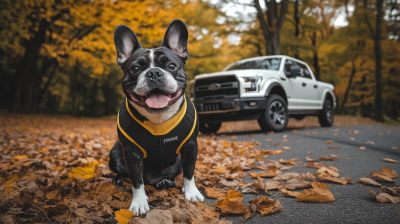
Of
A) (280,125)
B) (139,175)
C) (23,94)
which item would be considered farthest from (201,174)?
(23,94)

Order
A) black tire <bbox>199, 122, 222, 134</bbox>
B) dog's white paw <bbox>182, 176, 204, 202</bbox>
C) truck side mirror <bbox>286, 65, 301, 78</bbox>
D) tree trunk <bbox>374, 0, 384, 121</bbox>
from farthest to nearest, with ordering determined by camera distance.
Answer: tree trunk <bbox>374, 0, 384, 121</bbox> < black tire <bbox>199, 122, 222, 134</bbox> < truck side mirror <bbox>286, 65, 301, 78</bbox> < dog's white paw <bbox>182, 176, 204, 202</bbox>

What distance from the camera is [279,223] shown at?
152 cm

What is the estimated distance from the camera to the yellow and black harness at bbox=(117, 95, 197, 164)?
1.90m

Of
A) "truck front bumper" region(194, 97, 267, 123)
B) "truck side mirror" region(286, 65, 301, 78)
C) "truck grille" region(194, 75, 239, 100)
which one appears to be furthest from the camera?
"truck side mirror" region(286, 65, 301, 78)

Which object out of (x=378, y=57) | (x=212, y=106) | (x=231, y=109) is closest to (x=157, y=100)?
(x=231, y=109)

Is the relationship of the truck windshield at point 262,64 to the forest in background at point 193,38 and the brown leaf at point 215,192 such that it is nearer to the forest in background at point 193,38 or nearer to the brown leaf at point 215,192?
the forest in background at point 193,38

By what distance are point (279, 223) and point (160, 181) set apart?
1.21 m

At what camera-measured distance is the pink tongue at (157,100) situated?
186 centimetres

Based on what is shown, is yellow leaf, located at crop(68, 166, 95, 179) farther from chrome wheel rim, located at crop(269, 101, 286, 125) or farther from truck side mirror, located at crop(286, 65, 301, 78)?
truck side mirror, located at crop(286, 65, 301, 78)

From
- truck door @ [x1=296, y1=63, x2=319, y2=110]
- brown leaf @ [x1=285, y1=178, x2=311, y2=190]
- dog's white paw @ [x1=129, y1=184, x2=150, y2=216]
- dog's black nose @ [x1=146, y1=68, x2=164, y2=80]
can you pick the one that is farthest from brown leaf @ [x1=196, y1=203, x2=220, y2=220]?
truck door @ [x1=296, y1=63, x2=319, y2=110]

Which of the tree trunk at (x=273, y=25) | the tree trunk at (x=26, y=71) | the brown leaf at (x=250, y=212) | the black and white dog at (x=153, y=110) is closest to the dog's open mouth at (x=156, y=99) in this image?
the black and white dog at (x=153, y=110)

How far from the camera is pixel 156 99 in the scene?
190 cm

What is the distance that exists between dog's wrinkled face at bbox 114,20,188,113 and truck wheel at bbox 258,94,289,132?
4271 mm

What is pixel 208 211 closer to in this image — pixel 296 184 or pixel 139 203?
pixel 139 203
